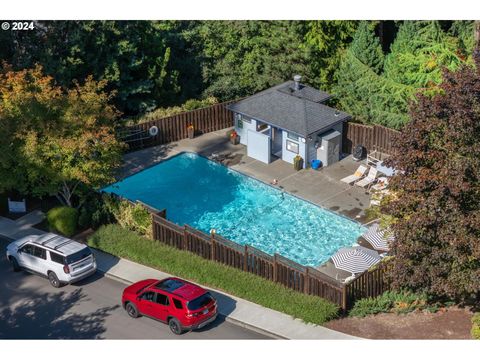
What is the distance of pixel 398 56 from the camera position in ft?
147

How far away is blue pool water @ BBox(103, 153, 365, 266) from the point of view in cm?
3666

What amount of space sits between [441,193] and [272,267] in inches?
331

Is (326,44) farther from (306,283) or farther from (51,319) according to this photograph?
(51,319)

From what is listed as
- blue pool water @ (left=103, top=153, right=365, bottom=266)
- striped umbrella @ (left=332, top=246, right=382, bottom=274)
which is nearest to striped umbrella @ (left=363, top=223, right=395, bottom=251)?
striped umbrella @ (left=332, top=246, right=382, bottom=274)

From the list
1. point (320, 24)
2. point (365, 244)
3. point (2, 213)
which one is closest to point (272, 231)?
point (365, 244)

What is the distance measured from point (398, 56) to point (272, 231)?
1412 centimetres

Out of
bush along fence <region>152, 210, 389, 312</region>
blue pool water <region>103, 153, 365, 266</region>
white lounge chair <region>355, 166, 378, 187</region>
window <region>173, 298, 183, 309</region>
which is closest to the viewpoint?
window <region>173, 298, 183, 309</region>

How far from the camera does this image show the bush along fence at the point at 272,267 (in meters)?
30.0

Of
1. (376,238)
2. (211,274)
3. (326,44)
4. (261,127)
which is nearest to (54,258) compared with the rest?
(211,274)

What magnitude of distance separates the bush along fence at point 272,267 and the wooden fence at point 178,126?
11812mm

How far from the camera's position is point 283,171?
142ft

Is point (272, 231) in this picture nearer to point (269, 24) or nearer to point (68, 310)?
point (68, 310)

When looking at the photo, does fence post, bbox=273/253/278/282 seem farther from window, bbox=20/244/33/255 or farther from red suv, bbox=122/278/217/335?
window, bbox=20/244/33/255

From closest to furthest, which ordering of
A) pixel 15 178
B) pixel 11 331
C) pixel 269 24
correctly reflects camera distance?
pixel 11 331
pixel 15 178
pixel 269 24
